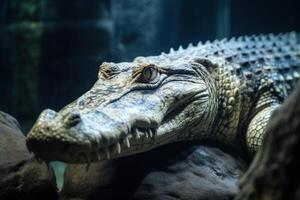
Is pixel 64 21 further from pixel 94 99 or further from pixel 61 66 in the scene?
pixel 94 99

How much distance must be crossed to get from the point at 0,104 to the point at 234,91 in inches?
305

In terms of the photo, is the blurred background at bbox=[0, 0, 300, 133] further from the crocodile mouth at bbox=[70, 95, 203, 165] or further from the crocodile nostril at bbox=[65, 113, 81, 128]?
the crocodile nostril at bbox=[65, 113, 81, 128]

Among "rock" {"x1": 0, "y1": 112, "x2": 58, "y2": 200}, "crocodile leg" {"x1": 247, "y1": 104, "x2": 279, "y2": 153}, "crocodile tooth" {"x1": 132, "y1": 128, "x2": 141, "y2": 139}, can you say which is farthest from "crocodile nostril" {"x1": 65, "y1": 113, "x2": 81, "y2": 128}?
"crocodile leg" {"x1": 247, "y1": 104, "x2": 279, "y2": 153}

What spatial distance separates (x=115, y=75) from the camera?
11.9ft

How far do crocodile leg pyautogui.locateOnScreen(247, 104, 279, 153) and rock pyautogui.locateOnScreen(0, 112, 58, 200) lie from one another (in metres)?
1.99

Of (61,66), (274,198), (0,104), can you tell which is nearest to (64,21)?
(61,66)

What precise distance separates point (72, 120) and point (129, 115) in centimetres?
56

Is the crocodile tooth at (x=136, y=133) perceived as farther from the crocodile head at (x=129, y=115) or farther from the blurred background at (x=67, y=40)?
the blurred background at (x=67, y=40)

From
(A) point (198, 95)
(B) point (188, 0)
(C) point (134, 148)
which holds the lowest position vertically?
(C) point (134, 148)

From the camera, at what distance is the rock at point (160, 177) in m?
3.17

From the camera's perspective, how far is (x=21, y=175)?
3105 mm

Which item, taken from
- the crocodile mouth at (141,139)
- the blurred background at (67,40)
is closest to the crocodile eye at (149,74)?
the crocodile mouth at (141,139)

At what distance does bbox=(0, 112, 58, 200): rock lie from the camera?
3.01 meters

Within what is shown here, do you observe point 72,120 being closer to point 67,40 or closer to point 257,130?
point 257,130
